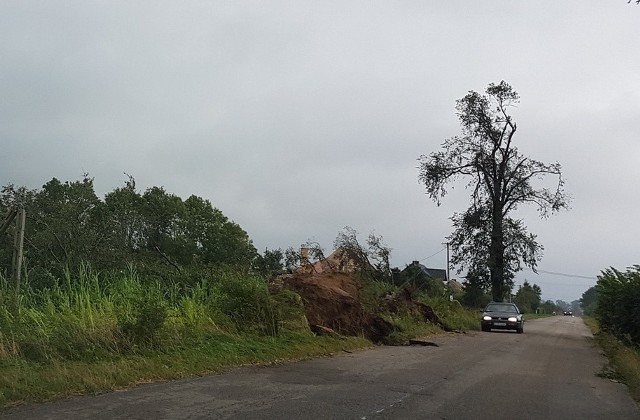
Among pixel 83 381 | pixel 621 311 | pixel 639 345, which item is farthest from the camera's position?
pixel 621 311

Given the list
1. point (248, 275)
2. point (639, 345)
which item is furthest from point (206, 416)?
point (639, 345)

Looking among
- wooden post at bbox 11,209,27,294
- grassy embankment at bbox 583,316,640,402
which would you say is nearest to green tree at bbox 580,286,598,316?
grassy embankment at bbox 583,316,640,402

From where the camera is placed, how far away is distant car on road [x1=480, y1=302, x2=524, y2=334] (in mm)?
32281

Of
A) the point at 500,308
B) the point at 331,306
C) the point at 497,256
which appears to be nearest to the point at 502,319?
the point at 500,308

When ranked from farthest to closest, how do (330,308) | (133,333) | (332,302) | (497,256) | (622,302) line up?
(497,256)
(622,302)
(332,302)
(330,308)
(133,333)

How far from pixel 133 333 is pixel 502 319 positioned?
25073mm

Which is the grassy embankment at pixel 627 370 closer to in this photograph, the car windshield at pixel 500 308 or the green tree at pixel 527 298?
the car windshield at pixel 500 308

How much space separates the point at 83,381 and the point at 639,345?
59.9ft

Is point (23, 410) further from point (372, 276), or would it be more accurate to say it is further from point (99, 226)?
point (372, 276)

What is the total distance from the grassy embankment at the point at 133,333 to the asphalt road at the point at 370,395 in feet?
1.84

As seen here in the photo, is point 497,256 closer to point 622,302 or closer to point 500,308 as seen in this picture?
point 500,308

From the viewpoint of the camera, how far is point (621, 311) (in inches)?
905

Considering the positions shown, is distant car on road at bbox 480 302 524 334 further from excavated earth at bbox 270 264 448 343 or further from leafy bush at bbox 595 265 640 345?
excavated earth at bbox 270 264 448 343

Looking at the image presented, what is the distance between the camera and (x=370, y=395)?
9.42 m
